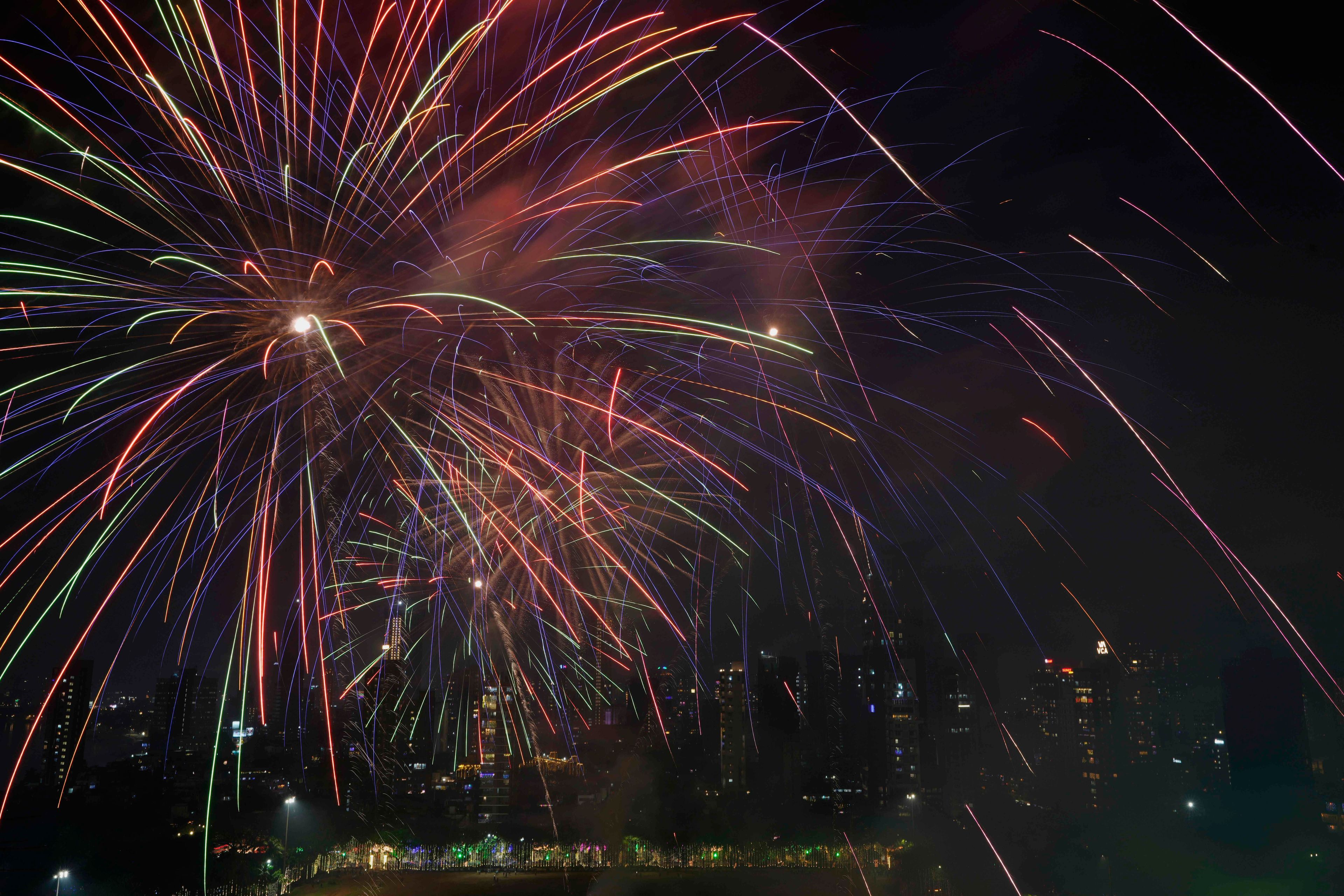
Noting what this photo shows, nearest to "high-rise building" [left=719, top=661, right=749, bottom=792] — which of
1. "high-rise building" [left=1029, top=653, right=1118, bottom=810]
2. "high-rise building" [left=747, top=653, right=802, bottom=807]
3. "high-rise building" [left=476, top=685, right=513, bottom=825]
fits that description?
"high-rise building" [left=747, top=653, right=802, bottom=807]

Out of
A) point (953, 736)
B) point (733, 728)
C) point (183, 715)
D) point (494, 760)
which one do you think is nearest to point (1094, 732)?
point (953, 736)

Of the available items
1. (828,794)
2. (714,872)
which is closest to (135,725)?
(714,872)

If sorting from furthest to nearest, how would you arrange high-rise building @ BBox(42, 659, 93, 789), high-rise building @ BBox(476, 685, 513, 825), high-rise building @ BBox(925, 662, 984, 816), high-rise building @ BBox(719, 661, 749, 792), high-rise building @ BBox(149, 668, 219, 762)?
high-rise building @ BBox(925, 662, 984, 816) < high-rise building @ BBox(719, 661, 749, 792) < high-rise building @ BBox(476, 685, 513, 825) < high-rise building @ BBox(149, 668, 219, 762) < high-rise building @ BBox(42, 659, 93, 789)

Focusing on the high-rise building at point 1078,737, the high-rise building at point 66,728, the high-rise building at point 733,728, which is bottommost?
the high-rise building at point 1078,737

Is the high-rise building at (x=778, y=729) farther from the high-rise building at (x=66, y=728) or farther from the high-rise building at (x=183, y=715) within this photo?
the high-rise building at (x=66, y=728)

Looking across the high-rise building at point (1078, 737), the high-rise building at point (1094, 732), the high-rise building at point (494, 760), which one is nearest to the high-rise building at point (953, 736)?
the high-rise building at point (1078, 737)

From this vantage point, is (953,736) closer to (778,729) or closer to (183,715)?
(778,729)

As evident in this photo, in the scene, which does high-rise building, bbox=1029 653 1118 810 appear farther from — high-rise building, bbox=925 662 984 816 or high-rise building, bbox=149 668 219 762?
high-rise building, bbox=149 668 219 762
